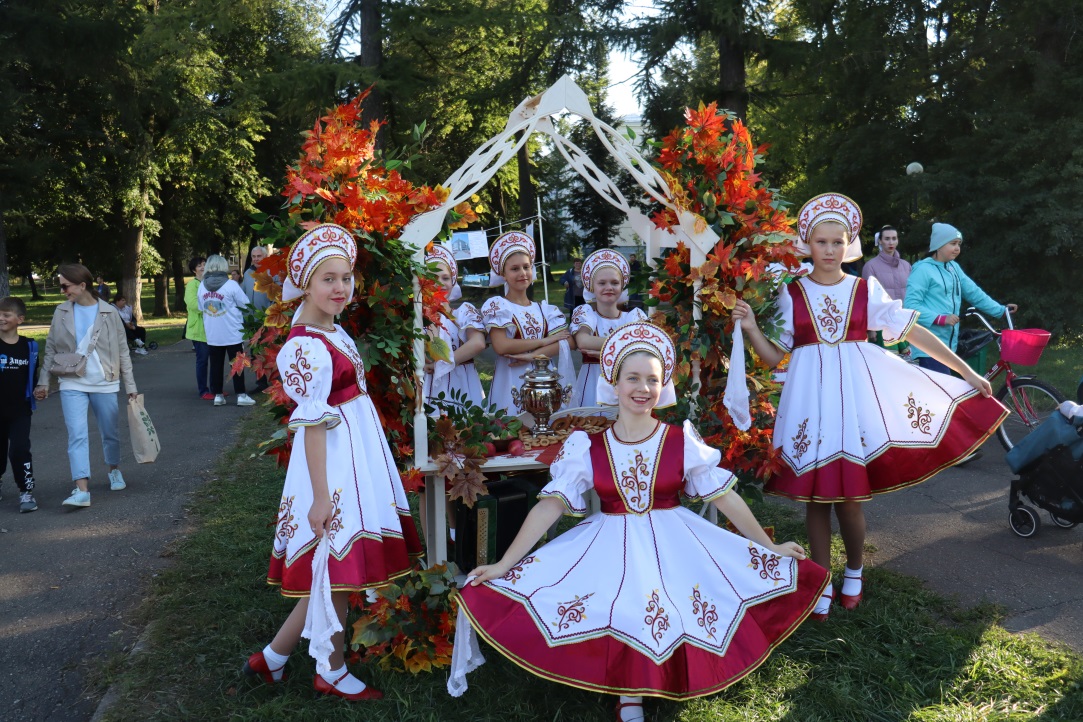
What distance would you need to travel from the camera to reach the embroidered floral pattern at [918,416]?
4.36 m

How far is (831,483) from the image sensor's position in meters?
4.30

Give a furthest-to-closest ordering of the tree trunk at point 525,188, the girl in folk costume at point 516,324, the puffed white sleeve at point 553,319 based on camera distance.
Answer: the tree trunk at point 525,188
the puffed white sleeve at point 553,319
the girl in folk costume at point 516,324

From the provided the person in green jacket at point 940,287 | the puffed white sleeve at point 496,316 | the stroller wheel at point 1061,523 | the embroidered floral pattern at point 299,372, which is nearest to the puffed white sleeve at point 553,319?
the puffed white sleeve at point 496,316

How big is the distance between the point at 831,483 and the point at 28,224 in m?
25.7

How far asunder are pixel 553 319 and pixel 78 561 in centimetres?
340

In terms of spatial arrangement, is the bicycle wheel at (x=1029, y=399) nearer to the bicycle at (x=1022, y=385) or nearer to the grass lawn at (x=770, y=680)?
the bicycle at (x=1022, y=385)

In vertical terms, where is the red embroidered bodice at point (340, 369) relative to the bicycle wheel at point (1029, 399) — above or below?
above

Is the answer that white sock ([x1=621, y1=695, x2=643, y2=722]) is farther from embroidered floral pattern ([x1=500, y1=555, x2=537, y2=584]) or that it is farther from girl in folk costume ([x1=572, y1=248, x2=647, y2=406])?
girl in folk costume ([x1=572, y1=248, x2=647, y2=406])

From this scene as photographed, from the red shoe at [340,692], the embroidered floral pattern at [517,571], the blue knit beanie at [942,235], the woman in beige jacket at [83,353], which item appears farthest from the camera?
the blue knit beanie at [942,235]

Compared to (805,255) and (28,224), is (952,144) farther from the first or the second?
(28,224)

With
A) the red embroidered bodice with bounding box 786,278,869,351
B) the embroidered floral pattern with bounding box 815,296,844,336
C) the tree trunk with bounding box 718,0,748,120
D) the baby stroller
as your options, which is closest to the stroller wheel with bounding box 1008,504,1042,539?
the baby stroller

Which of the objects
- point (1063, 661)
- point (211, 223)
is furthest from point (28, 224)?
point (1063, 661)

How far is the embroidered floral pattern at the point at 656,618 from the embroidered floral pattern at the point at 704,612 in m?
0.14

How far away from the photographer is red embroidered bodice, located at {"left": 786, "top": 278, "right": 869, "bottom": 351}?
445 cm
